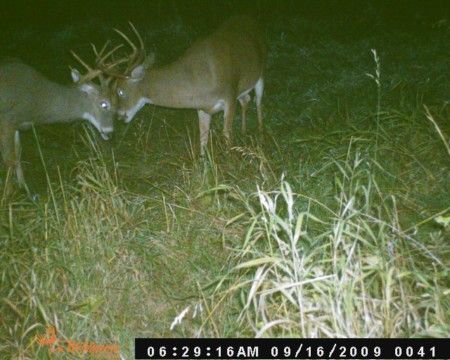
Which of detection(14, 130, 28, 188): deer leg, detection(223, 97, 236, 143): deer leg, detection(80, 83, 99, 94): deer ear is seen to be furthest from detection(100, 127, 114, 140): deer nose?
detection(223, 97, 236, 143): deer leg

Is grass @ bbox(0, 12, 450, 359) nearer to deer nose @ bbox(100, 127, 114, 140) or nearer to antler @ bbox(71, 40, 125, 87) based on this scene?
deer nose @ bbox(100, 127, 114, 140)

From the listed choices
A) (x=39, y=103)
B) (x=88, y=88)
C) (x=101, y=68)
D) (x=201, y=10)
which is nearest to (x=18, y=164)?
(x=39, y=103)

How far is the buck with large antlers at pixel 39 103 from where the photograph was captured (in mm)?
6789

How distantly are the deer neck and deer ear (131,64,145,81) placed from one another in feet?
0.26

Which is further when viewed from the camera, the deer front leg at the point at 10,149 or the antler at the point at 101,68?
the antler at the point at 101,68

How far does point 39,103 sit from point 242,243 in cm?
382

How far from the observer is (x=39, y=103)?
7070 millimetres

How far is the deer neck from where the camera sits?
23.2 feet

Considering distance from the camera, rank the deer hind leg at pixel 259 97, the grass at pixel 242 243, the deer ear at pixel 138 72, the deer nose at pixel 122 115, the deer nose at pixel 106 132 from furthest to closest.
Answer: the deer hind leg at pixel 259 97 < the deer nose at pixel 106 132 < the deer nose at pixel 122 115 < the deer ear at pixel 138 72 < the grass at pixel 242 243

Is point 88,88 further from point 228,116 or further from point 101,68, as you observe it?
point 228,116

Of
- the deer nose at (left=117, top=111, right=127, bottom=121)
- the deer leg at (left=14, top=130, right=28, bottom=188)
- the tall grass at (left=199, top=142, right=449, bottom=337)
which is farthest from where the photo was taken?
the deer nose at (left=117, top=111, right=127, bottom=121)

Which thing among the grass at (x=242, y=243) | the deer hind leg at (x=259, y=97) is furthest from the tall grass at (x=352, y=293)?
the deer hind leg at (x=259, y=97)

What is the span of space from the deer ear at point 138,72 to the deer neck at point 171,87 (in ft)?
0.26

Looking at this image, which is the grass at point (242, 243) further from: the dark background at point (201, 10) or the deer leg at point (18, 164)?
the dark background at point (201, 10)
